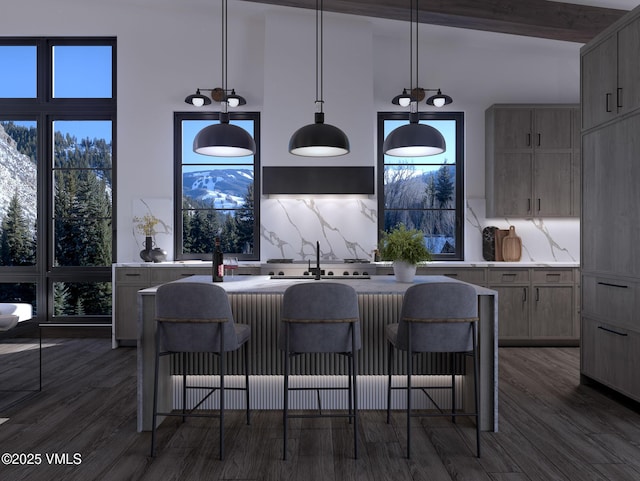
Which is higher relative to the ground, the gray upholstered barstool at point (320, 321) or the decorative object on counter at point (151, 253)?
the decorative object on counter at point (151, 253)

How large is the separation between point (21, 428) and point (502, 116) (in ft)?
18.2

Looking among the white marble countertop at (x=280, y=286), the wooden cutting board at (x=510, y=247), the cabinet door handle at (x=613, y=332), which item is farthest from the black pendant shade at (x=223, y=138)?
the wooden cutting board at (x=510, y=247)

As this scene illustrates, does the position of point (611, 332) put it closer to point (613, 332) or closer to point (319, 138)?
point (613, 332)

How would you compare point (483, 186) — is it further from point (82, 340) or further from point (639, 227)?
point (82, 340)

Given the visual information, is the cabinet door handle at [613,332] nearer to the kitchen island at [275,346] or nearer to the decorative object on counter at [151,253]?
the kitchen island at [275,346]

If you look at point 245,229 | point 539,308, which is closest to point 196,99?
point 245,229

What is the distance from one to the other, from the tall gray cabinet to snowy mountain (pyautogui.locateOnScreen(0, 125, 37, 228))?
20.5 ft

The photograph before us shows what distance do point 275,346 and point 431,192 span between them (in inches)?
141

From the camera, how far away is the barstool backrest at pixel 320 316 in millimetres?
2684

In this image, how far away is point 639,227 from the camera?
3336 mm

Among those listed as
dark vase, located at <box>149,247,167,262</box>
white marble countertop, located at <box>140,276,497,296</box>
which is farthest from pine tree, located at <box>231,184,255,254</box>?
white marble countertop, located at <box>140,276,497,296</box>

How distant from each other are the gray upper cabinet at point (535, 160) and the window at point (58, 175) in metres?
4.80

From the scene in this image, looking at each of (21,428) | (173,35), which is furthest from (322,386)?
(173,35)

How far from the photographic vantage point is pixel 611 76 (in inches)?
144
